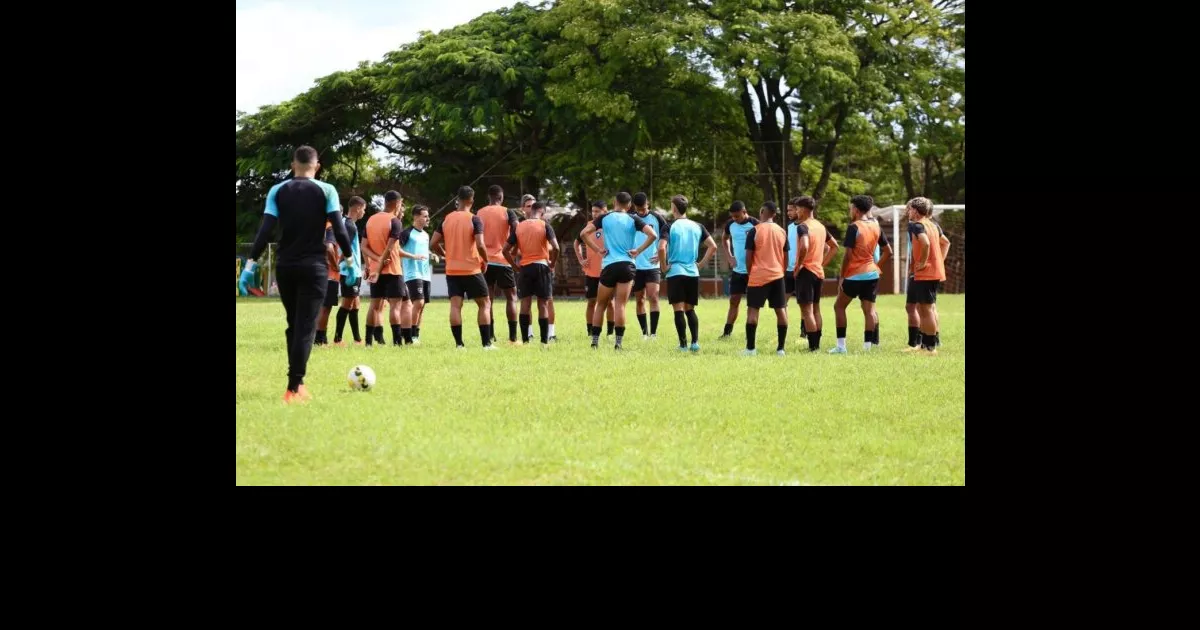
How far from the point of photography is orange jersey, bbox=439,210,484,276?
1267 cm

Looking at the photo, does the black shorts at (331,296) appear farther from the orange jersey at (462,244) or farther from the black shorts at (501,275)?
the black shorts at (501,275)

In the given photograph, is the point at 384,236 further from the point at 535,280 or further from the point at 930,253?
the point at 930,253

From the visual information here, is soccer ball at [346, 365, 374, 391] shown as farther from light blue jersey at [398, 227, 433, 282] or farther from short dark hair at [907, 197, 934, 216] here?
short dark hair at [907, 197, 934, 216]

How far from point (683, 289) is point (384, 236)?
146 inches

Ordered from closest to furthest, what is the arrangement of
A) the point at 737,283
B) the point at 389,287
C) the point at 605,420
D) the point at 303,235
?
the point at 605,420 → the point at 303,235 → the point at 389,287 → the point at 737,283

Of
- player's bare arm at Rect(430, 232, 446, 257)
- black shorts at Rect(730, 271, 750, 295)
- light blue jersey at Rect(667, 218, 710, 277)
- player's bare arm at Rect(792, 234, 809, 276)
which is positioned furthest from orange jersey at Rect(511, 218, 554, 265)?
player's bare arm at Rect(792, 234, 809, 276)

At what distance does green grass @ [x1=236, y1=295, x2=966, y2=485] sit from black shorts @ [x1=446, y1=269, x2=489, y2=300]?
0.70 m

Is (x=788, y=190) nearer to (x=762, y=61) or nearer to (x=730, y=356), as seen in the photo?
(x=762, y=61)

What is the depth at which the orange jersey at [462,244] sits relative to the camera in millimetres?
12672

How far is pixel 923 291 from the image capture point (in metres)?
12.6

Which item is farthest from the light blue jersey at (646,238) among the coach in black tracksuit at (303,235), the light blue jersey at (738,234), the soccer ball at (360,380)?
the coach in black tracksuit at (303,235)

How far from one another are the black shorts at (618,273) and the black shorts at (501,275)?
1.30 meters

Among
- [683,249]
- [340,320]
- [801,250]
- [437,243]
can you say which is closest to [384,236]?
[437,243]
